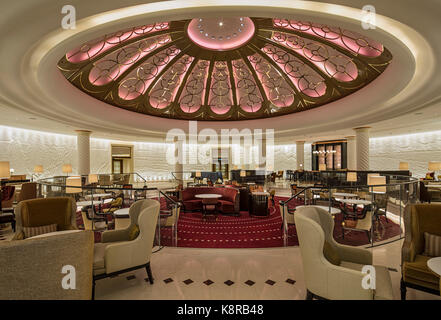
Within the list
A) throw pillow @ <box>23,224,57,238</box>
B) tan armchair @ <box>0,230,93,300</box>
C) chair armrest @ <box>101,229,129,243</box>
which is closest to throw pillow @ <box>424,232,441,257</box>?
tan armchair @ <box>0,230,93,300</box>

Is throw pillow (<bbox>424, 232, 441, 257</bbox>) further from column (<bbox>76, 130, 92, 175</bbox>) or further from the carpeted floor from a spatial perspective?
column (<bbox>76, 130, 92, 175</bbox>)

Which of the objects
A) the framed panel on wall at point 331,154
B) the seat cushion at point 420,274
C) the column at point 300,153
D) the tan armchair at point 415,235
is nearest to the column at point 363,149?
the column at point 300,153

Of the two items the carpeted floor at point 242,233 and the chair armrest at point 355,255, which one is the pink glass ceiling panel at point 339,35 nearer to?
the carpeted floor at point 242,233

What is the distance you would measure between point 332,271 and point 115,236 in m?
3.04

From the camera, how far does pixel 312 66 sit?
7617 mm

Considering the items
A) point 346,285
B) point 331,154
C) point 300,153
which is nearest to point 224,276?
point 346,285

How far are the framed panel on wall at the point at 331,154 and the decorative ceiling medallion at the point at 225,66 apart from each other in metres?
10.0

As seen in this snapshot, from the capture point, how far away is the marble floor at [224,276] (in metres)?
2.71

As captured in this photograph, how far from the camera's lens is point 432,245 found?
8.62 ft

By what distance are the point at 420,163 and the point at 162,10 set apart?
17770 millimetres

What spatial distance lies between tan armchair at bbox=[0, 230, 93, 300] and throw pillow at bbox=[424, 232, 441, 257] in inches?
149

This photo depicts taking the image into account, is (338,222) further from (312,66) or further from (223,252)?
(312,66)

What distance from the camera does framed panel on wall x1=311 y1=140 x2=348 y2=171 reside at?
17.9 metres

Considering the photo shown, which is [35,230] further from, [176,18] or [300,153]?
[300,153]
